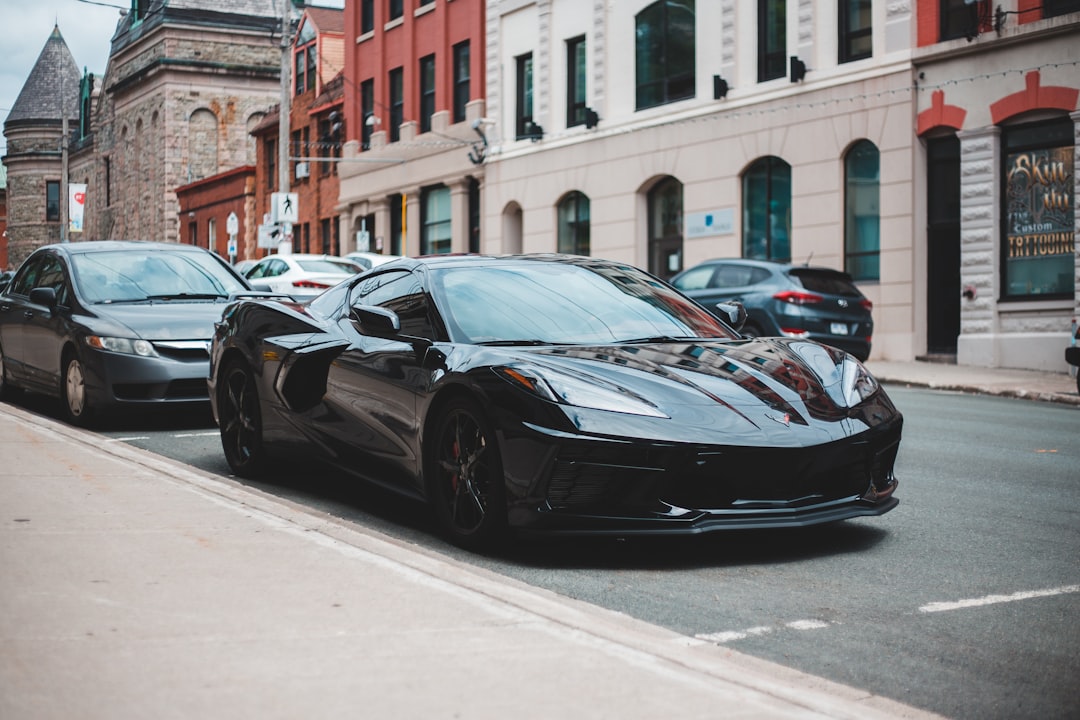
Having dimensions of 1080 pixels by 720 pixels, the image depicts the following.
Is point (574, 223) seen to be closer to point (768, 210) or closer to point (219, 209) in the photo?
point (768, 210)

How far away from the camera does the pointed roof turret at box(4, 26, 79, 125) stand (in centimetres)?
10112

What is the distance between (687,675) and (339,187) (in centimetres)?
4328

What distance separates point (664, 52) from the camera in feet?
99.3

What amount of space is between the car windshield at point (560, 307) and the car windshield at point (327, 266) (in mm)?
16809

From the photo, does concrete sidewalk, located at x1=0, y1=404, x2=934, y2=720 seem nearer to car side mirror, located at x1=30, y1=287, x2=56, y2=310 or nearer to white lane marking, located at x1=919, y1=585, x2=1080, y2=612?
white lane marking, located at x1=919, y1=585, x2=1080, y2=612

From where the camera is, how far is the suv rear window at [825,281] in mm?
19031

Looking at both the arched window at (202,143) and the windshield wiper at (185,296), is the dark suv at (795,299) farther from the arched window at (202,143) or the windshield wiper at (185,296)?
the arched window at (202,143)

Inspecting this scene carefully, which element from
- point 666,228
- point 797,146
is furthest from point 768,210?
point 666,228

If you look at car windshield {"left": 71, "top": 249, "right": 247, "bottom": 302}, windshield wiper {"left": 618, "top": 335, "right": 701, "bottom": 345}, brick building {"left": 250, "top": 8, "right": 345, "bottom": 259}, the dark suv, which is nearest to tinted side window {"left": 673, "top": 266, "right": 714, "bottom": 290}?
the dark suv

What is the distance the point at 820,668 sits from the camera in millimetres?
4492

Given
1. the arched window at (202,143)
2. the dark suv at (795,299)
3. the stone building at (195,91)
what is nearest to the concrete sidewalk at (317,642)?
the dark suv at (795,299)

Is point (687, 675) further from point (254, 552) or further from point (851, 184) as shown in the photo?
point (851, 184)

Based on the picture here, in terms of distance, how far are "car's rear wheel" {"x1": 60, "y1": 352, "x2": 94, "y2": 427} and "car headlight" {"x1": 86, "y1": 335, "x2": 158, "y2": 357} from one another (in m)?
0.34

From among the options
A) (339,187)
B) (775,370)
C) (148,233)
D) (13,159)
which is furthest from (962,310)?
(13,159)
